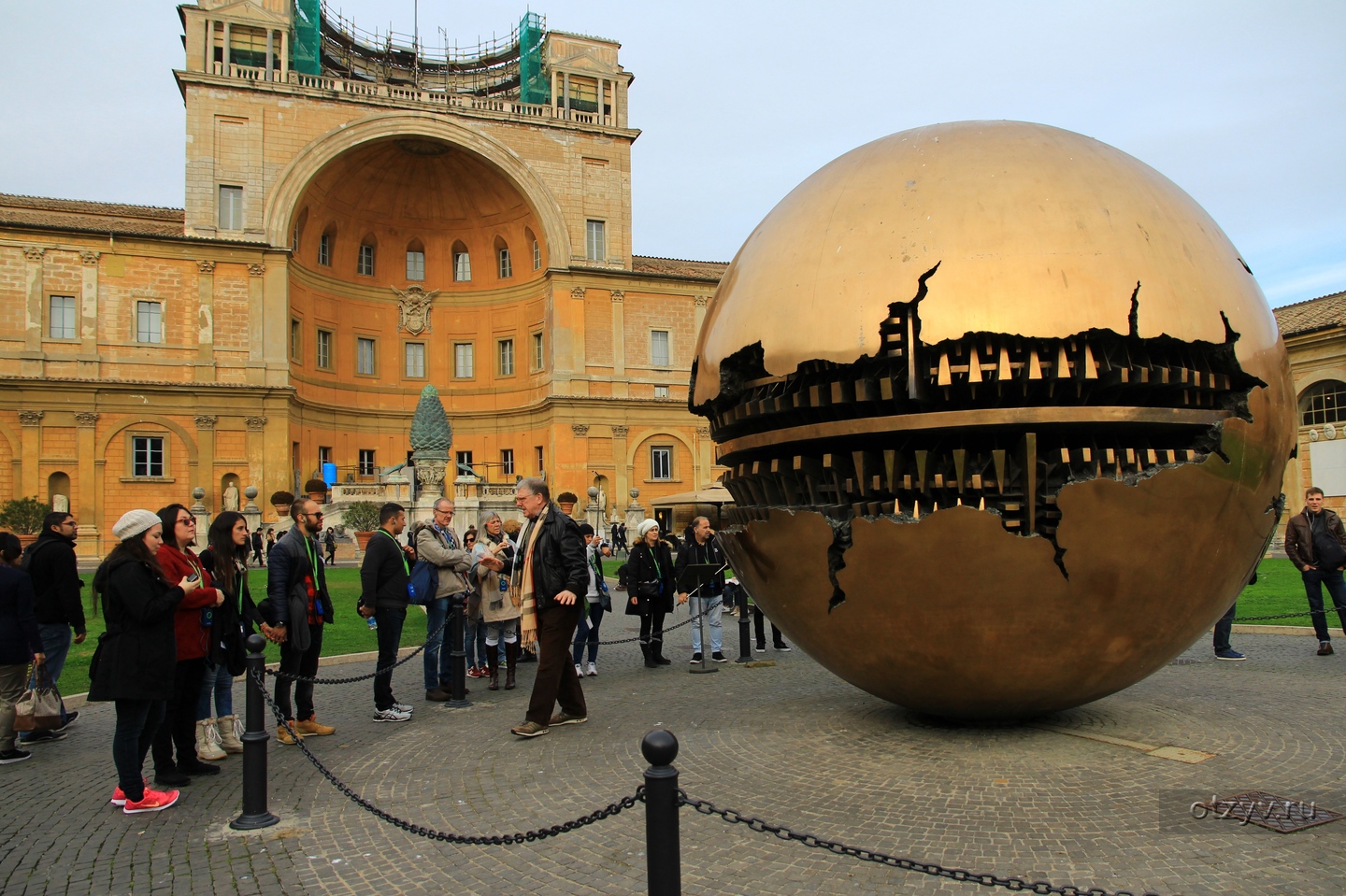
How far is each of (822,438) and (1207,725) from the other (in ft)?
11.9

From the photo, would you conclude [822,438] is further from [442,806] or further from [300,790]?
[300,790]

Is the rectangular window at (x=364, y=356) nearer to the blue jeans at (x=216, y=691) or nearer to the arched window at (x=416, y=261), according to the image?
the arched window at (x=416, y=261)

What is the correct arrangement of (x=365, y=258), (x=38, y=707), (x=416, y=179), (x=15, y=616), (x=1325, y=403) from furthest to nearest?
(x=365, y=258) < (x=416, y=179) < (x=1325, y=403) < (x=38, y=707) < (x=15, y=616)

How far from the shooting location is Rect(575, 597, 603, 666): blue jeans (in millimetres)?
9499

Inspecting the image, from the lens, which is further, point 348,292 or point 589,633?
point 348,292

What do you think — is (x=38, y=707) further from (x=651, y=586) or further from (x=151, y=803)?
(x=651, y=586)

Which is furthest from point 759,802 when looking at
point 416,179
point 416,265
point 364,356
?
point 416,265

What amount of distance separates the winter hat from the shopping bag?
2.17 m

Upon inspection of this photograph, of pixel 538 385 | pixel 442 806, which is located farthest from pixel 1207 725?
pixel 538 385

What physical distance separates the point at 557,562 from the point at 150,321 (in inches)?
1404

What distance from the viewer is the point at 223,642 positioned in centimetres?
653

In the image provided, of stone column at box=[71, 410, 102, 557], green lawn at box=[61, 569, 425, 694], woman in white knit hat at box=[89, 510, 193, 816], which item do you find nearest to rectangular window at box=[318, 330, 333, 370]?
stone column at box=[71, 410, 102, 557]

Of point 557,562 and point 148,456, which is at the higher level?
point 148,456

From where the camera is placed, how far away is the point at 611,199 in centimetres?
4228
